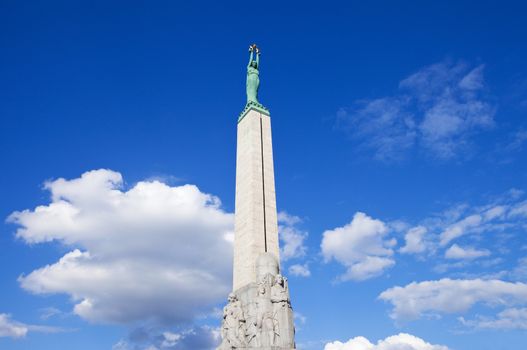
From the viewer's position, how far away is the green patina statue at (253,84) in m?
37.9

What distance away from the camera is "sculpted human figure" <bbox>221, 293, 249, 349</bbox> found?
28875 mm

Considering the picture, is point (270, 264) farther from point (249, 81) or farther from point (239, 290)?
point (249, 81)

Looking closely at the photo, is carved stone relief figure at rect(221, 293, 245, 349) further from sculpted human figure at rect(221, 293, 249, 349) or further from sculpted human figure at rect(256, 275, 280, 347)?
sculpted human figure at rect(256, 275, 280, 347)

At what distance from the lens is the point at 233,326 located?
29.5 metres

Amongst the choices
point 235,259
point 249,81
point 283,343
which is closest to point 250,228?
point 235,259

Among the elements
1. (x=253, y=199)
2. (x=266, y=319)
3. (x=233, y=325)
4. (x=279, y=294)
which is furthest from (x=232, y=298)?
(x=253, y=199)

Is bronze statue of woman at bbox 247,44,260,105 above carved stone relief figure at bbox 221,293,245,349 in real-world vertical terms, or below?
above

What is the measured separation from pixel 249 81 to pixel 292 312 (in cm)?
1866

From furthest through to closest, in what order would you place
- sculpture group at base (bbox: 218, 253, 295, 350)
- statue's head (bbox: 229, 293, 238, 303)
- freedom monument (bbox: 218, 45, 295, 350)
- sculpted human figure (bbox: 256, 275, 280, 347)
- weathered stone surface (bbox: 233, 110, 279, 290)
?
weathered stone surface (bbox: 233, 110, 279, 290) < statue's head (bbox: 229, 293, 238, 303) < freedom monument (bbox: 218, 45, 295, 350) < sculpture group at base (bbox: 218, 253, 295, 350) < sculpted human figure (bbox: 256, 275, 280, 347)

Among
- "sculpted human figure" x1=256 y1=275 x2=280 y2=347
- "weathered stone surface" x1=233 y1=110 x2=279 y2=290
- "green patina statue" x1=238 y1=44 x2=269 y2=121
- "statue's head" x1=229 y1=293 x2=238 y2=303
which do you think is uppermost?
"green patina statue" x1=238 y1=44 x2=269 y2=121

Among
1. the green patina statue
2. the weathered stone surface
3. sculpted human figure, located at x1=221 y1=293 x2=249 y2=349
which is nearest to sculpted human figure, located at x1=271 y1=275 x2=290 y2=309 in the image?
the weathered stone surface

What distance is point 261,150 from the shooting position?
3622 cm

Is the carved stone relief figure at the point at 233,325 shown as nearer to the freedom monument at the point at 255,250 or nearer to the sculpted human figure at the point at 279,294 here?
the freedom monument at the point at 255,250

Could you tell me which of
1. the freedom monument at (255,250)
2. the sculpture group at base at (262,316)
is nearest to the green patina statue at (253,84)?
the freedom monument at (255,250)
